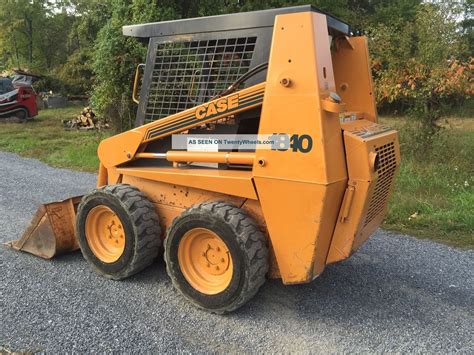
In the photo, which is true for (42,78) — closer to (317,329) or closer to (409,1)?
(409,1)

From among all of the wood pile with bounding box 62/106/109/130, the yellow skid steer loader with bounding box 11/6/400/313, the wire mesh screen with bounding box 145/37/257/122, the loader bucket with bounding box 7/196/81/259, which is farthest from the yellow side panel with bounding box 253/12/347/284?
the wood pile with bounding box 62/106/109/130

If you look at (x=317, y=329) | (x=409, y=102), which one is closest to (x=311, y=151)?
(x=317, y=329)

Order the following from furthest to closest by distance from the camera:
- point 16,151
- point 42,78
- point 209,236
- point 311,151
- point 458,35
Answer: point 42,78, point 16,151, point 458,35, point 209,236, point 311,151

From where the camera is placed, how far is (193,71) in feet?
12.8

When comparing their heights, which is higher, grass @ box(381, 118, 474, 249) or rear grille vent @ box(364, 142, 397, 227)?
rear grille vent @ box(364, 142, 397, 227)

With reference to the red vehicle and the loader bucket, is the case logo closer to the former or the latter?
the loader bucket

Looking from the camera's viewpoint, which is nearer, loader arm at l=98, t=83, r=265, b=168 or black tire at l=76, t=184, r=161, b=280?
loader arm at l=98, t=83, r=265, b=168

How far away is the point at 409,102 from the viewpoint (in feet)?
28.3

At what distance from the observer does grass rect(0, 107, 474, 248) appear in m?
5.69

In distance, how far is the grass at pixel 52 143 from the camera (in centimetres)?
1038

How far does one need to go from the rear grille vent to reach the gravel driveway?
2.46 ft

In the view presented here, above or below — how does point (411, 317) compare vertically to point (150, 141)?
below

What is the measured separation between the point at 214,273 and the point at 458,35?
23.4 ft

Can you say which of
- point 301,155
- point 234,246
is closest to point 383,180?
point 301,155
